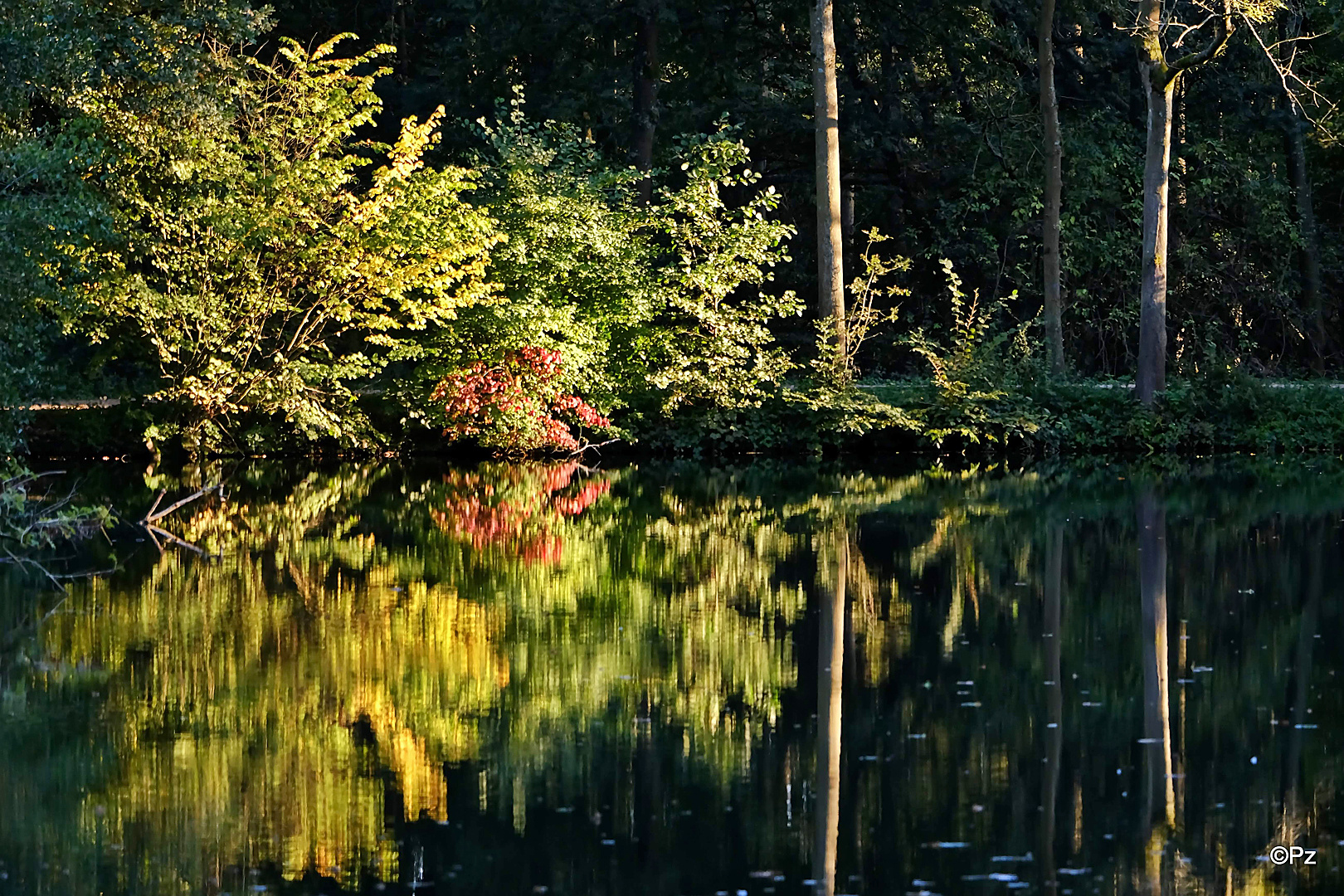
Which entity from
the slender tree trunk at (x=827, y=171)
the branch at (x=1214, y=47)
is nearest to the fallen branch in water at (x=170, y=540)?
the slender tree trunk at (x=827, y=171)

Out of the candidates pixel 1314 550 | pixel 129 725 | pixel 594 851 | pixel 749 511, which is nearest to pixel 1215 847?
pixel 594 851

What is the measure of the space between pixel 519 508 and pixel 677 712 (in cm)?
1012

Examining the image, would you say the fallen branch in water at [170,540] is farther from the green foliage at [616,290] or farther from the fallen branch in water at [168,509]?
the green foliage at [616,290]

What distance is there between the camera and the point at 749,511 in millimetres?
18938

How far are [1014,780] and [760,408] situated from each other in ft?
63.6

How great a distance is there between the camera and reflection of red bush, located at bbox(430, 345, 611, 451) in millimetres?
25422

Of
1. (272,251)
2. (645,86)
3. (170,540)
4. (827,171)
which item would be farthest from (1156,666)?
(645,86)

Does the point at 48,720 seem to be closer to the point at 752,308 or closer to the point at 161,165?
the point at 161,165

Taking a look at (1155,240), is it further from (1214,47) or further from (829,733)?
(829,733)

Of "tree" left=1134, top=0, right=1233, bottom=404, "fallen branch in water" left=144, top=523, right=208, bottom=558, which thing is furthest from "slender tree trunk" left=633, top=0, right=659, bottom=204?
"fallen branch in water" left=144, top=523, right=208, bottom=558

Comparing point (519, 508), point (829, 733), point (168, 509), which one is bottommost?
point (829, 733)

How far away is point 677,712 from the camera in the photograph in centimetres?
941

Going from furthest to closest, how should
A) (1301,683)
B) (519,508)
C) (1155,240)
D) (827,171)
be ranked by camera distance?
(827,171) → (1155,240) → (519,508) → (1301,683)

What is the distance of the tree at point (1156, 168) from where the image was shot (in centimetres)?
2442
